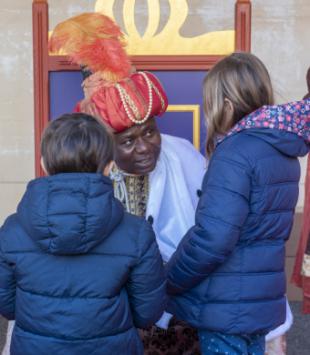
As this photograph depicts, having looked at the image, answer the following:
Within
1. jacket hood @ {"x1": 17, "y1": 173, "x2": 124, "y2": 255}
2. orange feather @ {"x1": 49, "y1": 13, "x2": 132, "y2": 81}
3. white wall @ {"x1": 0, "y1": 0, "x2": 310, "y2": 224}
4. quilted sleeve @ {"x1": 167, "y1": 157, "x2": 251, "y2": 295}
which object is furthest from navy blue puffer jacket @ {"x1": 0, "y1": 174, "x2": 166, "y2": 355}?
white wall @ {"x1": 0, "y1": 0, "x2": 310, "y2": 224}

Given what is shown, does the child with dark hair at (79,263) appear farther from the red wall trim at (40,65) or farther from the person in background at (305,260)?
the person in background at (305,260)

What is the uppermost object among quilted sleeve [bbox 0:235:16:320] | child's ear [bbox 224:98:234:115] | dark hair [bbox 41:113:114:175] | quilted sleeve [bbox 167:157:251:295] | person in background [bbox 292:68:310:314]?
child's ear [bbox 224:98:234:115]

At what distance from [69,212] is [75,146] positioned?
0.59 ft

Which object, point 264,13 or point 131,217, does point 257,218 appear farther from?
point 264,13

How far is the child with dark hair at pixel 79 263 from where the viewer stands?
1.66 meters

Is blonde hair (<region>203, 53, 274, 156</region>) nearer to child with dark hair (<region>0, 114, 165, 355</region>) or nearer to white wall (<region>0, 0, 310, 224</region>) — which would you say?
child with dark hair (<region>0, 114, 165, 355</region>)

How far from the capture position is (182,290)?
1961 millimetres

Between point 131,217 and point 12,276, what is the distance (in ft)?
1.15

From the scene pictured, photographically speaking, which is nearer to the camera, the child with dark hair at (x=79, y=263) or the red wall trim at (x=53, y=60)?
the child with dark hair at (x=79, y=263)

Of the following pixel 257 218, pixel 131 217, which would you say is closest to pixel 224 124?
pixel 257 218

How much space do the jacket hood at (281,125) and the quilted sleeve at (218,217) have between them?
115mm

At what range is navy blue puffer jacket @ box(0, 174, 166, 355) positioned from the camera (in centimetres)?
164

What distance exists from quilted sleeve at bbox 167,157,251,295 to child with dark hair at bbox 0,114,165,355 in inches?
6.5

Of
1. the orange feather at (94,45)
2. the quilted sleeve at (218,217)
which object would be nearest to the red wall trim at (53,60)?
the orange feather at (94,45)
